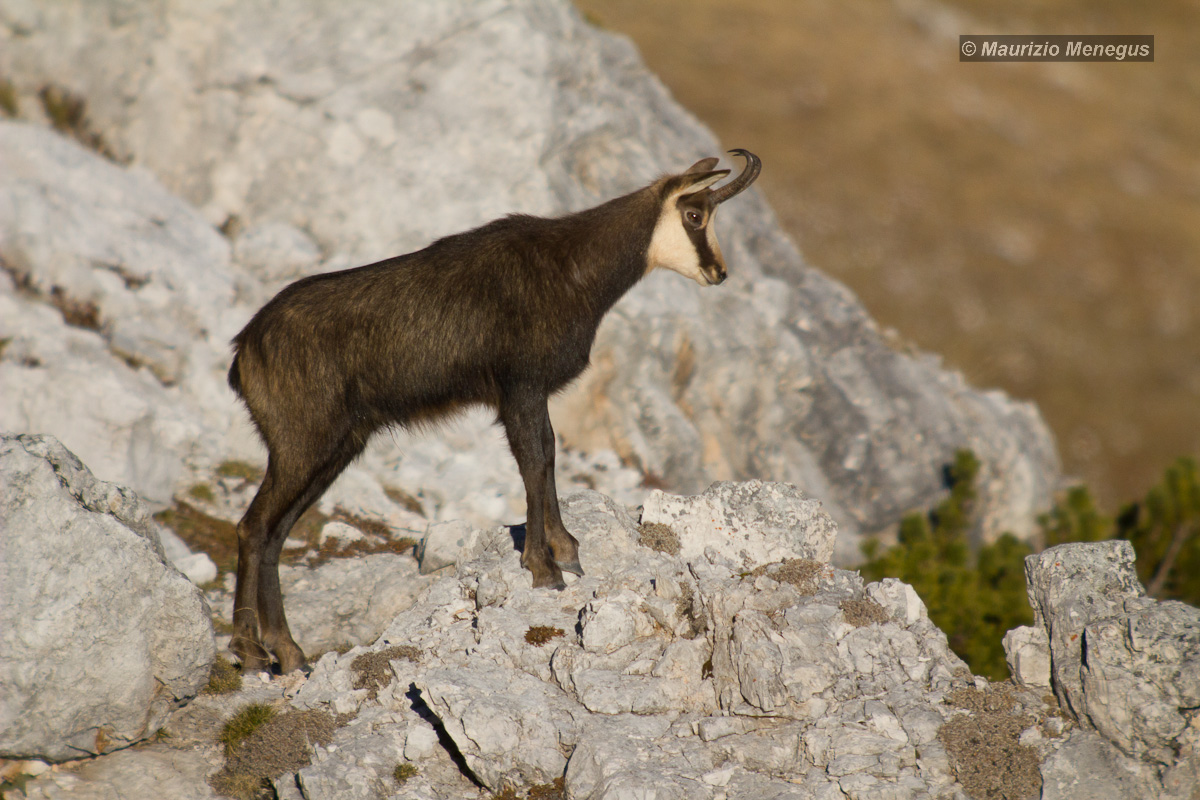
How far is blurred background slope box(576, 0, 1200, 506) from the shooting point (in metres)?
36.3

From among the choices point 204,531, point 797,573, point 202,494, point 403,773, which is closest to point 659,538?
point 797,573

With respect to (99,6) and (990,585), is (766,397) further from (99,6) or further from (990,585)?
(99,6)

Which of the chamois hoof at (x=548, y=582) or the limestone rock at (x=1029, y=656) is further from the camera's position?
the chamois hoof at (x=548, y=582)

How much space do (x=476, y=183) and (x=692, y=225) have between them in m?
6.27

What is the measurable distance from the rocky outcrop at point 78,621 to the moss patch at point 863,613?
4677 millimetres

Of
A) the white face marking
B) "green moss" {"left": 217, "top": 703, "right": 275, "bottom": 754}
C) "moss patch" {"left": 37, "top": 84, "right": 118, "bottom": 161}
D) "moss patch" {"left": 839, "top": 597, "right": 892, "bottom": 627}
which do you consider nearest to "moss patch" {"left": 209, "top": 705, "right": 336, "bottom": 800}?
"green moss" {"left": 217, "top": 703, "right": 275, "bottom": 754}

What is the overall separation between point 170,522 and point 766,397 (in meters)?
8.24

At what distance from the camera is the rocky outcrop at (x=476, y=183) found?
13094 millimetres

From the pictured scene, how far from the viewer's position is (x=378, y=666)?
7309 millimetres

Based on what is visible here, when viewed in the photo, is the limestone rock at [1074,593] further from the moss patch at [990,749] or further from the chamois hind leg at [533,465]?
the chamois hind leg at [533,465]

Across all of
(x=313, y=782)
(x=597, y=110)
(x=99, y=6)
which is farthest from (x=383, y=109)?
(x=313, y=782)

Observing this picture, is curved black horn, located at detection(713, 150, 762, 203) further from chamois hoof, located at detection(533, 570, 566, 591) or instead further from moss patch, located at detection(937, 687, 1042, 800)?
moss patch, located at detection(937, 687, 1042, 800)

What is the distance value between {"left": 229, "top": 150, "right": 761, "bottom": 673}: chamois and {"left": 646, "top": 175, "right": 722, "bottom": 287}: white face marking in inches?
0.5

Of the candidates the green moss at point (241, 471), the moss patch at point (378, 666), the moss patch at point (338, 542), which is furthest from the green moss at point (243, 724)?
the green moss at point (241, 471)
